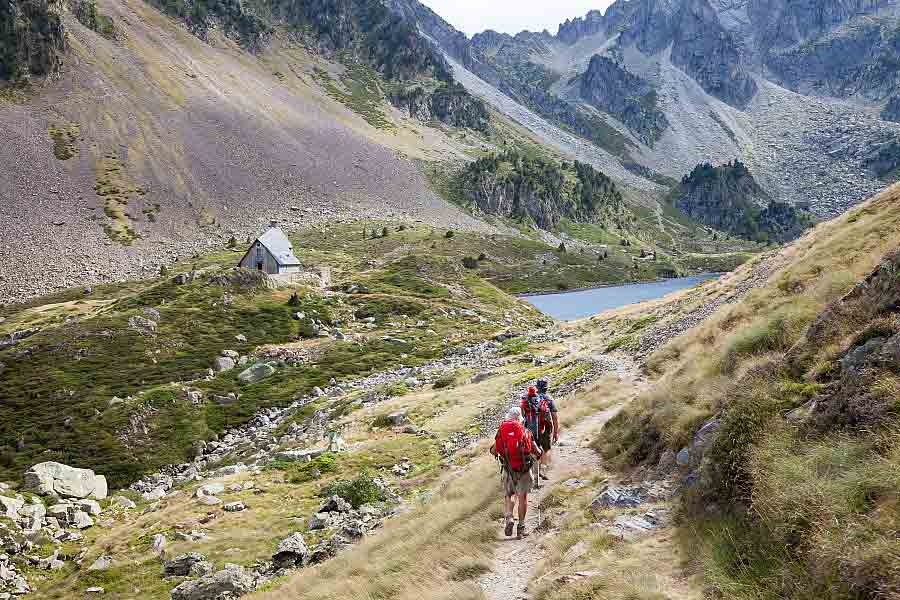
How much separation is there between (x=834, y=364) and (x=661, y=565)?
516 cm

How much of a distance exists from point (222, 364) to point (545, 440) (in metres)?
49.7

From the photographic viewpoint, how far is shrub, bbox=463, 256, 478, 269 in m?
153

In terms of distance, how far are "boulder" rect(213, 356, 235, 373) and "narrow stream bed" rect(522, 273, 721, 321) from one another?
81.2 m

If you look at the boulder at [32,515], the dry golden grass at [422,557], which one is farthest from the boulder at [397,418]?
the boulder at [32,515]

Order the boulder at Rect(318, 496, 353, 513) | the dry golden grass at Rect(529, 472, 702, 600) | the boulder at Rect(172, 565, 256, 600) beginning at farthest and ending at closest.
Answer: the boulder at Rect(318, 496, 353, 513) < the boulder at Rect(172, 565, 256, 600) < the dry golden grass at Rect(529, 472, 702, 600)

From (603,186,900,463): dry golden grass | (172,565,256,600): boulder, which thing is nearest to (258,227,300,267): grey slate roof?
(172,565,256,600): boulder

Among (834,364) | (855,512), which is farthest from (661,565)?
(834,364)

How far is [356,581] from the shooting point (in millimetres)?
14531

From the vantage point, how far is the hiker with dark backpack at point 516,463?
13.8 m

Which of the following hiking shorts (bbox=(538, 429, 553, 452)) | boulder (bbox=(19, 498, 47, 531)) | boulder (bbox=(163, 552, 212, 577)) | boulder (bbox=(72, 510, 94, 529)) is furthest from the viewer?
boulder (bbox=(72, 510, 94, 529))

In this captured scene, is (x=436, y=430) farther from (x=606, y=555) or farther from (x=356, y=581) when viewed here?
(x=606, y=555)

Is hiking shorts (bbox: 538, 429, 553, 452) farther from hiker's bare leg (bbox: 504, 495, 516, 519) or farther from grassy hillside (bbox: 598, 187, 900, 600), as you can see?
Answer: hiker's bare leg (bbox: 504, 495, 516, 519)

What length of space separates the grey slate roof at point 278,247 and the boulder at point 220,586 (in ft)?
247

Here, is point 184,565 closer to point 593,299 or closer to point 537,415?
point 537,415
